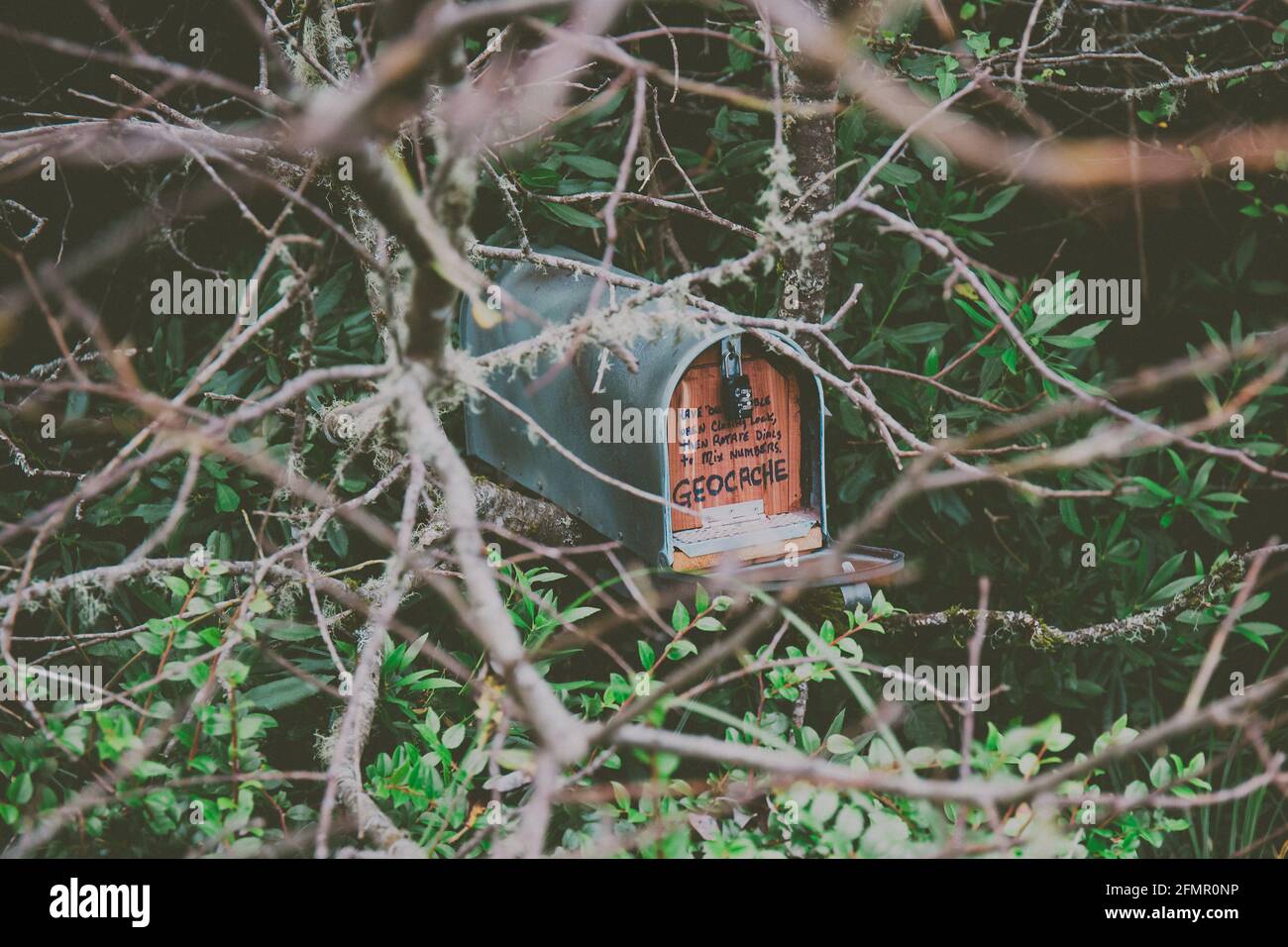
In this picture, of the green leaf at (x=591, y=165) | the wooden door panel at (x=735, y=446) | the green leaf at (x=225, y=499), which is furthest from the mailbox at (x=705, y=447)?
the green leaf at (x=225, y=499)

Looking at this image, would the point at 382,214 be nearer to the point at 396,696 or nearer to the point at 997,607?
the point at 396,696

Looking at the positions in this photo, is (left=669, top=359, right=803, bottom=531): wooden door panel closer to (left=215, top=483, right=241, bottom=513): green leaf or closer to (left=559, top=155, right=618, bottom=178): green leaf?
(left=559, top=155, right=618, bottom=178): green leaf

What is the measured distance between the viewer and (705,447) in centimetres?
168

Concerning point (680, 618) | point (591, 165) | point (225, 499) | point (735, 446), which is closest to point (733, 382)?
point (735, 446)

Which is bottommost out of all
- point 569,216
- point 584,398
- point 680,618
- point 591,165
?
point 680,618

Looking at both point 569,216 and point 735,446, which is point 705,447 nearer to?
point 735,446

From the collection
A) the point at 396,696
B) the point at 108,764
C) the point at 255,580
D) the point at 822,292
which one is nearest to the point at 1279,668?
the point at 822,292

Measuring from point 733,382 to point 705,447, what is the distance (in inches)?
4.8

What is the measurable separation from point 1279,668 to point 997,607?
28.5 inches

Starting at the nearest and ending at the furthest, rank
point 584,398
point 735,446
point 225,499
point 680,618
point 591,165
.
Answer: point 680,618, point 735,446, point 584,398, point 225,499, point 591,165

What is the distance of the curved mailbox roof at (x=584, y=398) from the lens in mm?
1589

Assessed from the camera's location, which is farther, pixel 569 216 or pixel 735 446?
pixel 569 216

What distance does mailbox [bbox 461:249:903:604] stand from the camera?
1.60m

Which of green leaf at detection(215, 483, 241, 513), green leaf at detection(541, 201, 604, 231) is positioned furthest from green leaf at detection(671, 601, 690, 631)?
green leaf at detection(215, 483, 241, 513)
